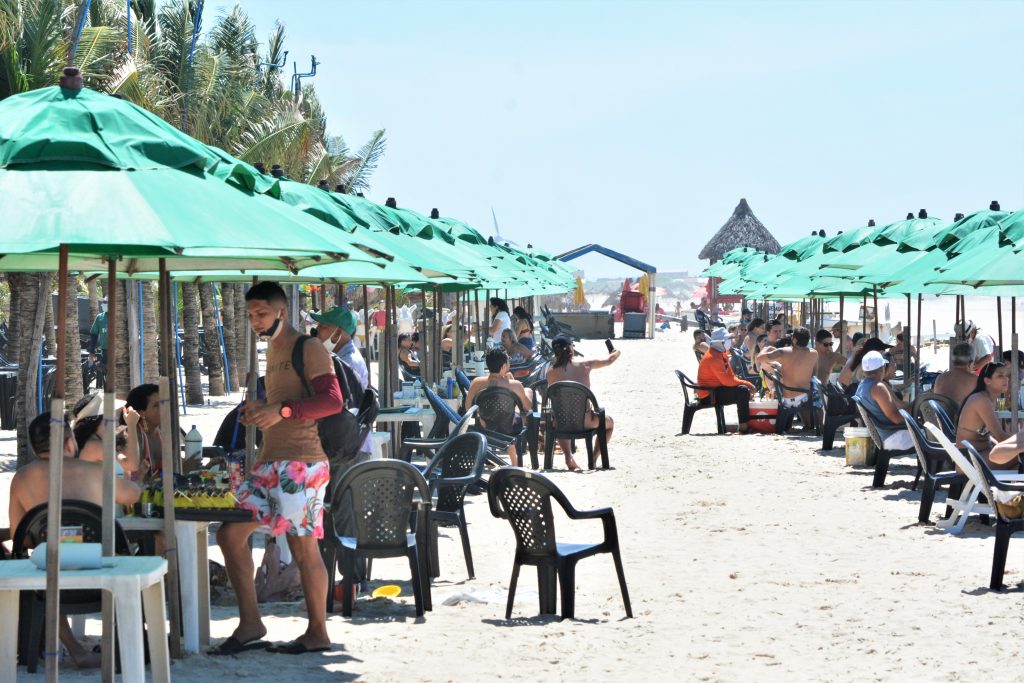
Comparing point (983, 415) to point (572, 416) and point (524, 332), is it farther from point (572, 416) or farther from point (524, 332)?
point (524, 332)

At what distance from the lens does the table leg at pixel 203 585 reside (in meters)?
6.06

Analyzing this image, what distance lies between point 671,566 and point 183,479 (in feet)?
11.1

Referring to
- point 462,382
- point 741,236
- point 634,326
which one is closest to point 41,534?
point 462,382

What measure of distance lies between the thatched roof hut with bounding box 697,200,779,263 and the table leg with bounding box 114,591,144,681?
46.2 metres

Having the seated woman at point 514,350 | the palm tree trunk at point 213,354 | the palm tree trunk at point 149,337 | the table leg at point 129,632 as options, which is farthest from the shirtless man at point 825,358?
the table leg at point 129,632

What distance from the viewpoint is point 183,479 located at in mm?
6059

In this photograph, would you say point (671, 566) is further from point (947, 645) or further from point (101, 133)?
point (101, 133)

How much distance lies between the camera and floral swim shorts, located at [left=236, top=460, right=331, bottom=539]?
18.6 feet

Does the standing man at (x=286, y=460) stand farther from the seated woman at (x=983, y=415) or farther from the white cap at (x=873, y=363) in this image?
the white cap at (x=873, y=363)

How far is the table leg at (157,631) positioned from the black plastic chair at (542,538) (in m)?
2.11

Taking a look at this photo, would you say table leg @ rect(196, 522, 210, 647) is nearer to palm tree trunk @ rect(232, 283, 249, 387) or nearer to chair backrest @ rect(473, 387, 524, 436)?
chair backrest @ rect(473, 387, 524, 436)

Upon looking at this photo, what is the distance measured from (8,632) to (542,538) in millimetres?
2693

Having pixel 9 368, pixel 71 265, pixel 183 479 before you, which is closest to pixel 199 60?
pixel 9 368

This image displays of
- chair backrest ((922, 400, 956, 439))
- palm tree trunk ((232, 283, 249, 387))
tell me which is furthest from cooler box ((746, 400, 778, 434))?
palm tree trunk ((232, 283, 249, 387))
